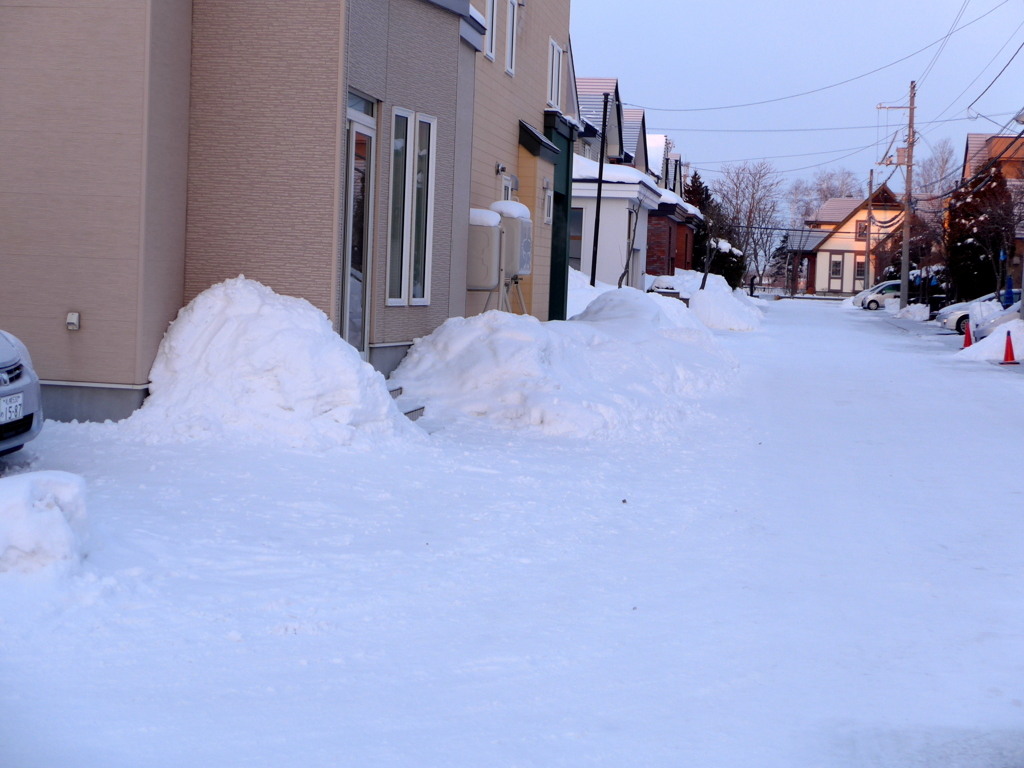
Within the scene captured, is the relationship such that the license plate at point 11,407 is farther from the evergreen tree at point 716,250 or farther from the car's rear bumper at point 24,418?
the evergreen tree at point 716,250

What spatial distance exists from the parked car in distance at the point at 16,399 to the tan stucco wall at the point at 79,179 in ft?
5.03

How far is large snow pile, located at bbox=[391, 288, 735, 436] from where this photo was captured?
985cm

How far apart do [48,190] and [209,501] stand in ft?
11.2

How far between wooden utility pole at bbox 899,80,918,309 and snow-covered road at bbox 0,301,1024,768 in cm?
4022

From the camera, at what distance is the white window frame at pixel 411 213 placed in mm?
10906

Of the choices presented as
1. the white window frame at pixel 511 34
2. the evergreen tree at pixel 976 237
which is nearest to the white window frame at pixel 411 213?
the white window frame at pixel 511 34

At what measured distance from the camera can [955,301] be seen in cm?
4103

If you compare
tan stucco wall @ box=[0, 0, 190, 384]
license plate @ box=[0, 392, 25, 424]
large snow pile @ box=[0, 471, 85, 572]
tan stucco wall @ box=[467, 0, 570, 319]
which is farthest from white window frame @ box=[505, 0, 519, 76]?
large snow pile @ box=[0, 471, 85, 572]

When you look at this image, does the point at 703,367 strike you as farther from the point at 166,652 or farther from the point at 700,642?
the point at 166,652

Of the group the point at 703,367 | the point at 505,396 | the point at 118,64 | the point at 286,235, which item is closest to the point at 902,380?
the point at 703,367

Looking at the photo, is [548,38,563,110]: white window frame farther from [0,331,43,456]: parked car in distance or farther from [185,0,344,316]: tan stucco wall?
[0,331,43,456]: parked car in distance

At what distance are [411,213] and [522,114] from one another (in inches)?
245

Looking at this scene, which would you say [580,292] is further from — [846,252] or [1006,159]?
[846,252]

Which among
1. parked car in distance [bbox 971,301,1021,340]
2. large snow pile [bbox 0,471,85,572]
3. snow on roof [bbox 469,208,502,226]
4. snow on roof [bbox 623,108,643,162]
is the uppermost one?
snow on roof [bbox 623,108,643,162]
